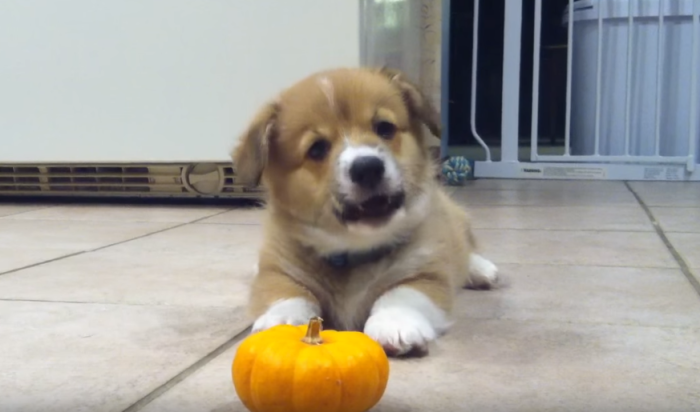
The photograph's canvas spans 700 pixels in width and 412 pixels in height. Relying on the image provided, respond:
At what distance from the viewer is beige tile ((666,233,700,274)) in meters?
2.08

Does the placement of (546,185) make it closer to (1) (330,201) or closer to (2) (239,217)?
(2) (239,217)

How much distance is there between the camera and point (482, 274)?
188 centimetres

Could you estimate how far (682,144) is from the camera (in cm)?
452

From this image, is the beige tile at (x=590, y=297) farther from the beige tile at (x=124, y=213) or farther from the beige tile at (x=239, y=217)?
the beige tile at (x=124, y=213)

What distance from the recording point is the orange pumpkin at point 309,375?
96 centimetres

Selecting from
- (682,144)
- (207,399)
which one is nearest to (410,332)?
(207,399)

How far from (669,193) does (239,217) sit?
6.56ft

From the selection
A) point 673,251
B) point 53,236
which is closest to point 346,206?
point 673,251

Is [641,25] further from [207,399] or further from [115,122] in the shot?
[207,399]

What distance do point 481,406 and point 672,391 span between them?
279mm

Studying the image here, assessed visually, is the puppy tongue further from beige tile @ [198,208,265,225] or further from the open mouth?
beige tile @ [198,208,265,225]

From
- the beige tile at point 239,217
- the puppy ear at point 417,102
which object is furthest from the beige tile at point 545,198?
the puppy ear at point 417,102

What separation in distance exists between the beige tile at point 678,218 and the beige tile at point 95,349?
5.48 ft

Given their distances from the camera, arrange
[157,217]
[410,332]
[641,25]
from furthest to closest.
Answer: [641,25] < [157,217] < [410,332]
